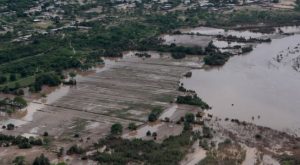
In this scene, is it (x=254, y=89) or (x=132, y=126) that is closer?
(x=132, y=126)

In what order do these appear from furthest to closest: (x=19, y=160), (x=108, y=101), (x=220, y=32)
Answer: (x=220, y=32) < (x=108, y=101) < (x=19, y=160)

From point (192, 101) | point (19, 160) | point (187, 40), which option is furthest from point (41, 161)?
point (187, 40)

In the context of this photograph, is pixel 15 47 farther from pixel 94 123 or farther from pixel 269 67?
pixel 269 67

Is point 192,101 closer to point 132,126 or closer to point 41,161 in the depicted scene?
point 132,126

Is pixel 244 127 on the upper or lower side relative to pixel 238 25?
lower

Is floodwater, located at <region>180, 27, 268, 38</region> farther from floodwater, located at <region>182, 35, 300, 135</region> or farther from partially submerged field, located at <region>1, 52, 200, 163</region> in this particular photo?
partially submerged field, located at <region>1, 52, 200, 163</region>

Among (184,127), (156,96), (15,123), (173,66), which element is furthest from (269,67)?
(15,123)

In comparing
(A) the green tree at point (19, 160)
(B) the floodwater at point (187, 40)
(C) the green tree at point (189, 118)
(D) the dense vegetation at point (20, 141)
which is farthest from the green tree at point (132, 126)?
(B) the floodwater at point (187, 40)

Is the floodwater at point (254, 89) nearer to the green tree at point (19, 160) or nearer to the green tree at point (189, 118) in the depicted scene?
the green tree at point (189, 118)

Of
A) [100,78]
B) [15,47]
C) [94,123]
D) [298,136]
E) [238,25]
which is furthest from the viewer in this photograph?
[238,25]
